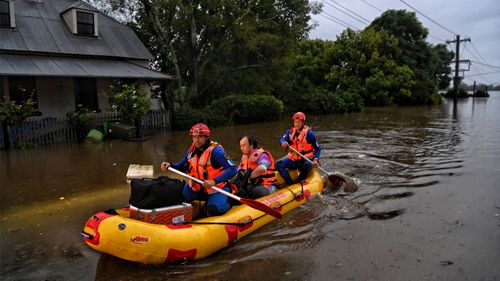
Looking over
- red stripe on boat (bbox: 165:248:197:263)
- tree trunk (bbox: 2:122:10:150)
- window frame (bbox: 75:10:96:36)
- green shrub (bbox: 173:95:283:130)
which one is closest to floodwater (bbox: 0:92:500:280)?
red stripe on boat (bbox: 165:248:197:263)

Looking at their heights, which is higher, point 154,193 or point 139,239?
point 154,193

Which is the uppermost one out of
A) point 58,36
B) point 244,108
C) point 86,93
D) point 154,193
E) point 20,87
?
point 58,36

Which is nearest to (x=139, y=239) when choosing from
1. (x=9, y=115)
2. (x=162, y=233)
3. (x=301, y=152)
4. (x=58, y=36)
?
(x=162, y=233)

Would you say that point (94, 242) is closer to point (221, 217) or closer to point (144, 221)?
point (144, 221)

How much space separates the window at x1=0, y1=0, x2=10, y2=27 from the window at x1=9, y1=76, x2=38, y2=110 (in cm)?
228

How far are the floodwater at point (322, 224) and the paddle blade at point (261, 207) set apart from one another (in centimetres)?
32

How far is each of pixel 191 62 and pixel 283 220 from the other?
1724cm

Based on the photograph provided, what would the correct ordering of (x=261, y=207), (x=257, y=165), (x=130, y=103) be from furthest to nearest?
(x=130, y=103) → (x=257, y=165) → (x=261, y=207)

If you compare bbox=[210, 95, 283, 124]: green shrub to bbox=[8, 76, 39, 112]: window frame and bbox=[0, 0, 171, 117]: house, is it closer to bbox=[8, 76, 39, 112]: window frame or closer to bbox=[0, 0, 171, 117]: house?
bbox=[0, 0, 171, 117]: house

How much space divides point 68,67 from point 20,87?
2113 millimetres

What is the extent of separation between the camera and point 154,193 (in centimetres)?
491

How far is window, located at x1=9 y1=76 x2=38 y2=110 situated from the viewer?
15.5 m

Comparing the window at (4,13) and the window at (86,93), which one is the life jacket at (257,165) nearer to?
the window at (86,93)

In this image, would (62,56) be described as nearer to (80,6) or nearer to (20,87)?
(20,87)
